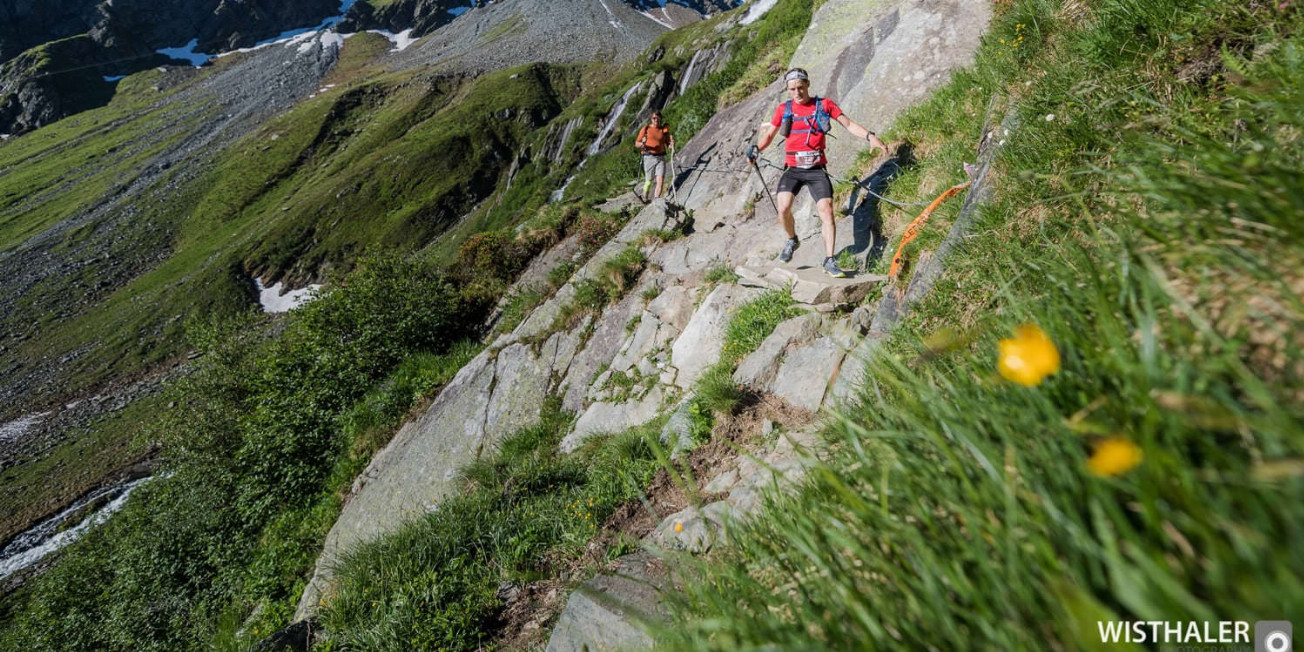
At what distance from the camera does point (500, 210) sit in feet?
201

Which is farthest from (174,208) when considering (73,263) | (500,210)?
(500,210)

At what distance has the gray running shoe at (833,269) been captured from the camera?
7.06 metres

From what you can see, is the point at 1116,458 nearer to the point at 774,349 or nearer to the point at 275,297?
the point at 774,349

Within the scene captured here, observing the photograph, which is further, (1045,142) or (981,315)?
(1045,142)

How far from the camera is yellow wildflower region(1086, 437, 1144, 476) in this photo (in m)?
0.78

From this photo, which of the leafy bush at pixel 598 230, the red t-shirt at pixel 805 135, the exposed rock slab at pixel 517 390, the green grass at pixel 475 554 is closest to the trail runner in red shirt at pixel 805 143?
the red t-shirt at pixel 805 135

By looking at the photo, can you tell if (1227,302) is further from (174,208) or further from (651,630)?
(174,208)

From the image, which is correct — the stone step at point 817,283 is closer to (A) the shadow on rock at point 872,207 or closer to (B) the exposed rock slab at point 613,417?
(A) the shadow on rock at point 872,207

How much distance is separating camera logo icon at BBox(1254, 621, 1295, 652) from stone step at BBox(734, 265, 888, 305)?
6.10 meters

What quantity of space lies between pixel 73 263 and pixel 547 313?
15386cm

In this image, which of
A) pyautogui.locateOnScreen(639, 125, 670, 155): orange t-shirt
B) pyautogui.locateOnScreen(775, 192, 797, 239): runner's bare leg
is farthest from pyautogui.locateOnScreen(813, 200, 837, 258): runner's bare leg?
pyautogui.locateOnScreen(639, 125, 670, 155): orange t-shirt

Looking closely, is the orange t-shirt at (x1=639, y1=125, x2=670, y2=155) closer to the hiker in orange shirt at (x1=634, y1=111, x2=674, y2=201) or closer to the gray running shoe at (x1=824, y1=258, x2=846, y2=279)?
the hiker in orange shirt at (x1=634, y1=111, x2=674, y2=201)

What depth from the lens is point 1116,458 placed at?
2.58ft

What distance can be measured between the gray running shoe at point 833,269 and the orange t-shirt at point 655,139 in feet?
32.9
